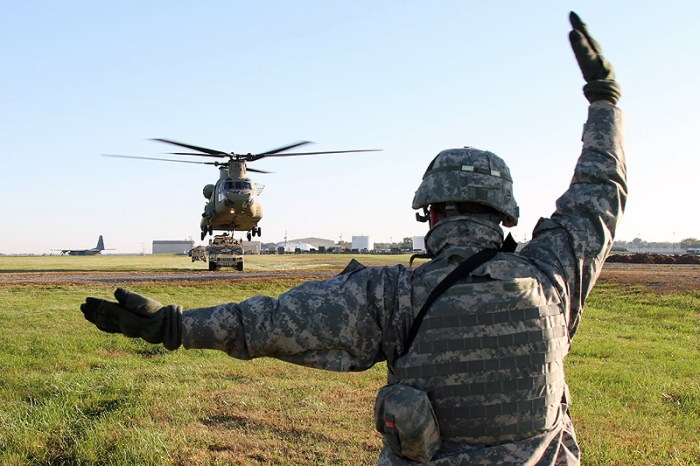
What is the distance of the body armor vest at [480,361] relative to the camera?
2471mm

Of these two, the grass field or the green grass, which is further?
the green grass

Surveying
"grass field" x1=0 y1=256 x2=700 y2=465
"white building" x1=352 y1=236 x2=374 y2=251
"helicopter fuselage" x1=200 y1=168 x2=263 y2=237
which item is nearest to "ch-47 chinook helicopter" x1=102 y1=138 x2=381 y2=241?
"helicopter fuselage" x1=200 y1=168 x2=263 y2=237

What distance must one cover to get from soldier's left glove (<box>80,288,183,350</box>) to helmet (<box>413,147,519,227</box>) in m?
1.24

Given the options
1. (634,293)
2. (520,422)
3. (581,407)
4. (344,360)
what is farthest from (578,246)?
(634,293)

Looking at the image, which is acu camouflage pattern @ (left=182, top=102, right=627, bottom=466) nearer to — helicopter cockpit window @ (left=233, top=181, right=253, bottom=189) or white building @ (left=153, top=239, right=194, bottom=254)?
helicopter cockpit window @ (left=233, top=181, right=253, bottom=189)

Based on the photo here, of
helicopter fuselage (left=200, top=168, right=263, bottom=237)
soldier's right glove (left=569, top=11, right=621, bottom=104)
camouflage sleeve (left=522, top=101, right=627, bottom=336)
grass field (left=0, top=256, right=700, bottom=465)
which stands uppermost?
helicopter fuselage (left=200, top=168, right=263, bottom=237)

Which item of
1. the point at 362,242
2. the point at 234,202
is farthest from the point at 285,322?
the point at 362,242

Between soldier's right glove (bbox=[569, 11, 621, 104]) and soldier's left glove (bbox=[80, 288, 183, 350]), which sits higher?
soldier's right glove (bbox=[569, 11, 621, 104])

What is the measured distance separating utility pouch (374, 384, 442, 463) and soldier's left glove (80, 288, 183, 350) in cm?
86

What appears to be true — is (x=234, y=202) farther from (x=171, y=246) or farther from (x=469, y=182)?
(x=171, y=246)

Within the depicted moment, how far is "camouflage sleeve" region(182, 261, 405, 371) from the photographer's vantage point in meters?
2.44

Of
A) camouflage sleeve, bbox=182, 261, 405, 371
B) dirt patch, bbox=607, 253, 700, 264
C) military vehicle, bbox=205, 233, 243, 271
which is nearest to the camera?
camouflage sleeve, bbox=182, 261, 405, 371

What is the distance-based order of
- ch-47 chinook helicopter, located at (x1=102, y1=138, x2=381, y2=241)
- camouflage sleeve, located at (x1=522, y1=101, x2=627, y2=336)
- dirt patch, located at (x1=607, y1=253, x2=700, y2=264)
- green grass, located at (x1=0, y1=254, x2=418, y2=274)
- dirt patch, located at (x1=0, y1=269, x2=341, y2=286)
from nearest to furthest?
camouflage sleeve, located at (x1=522, y1=101, x2=627, y2=336) → dirt patch, located at (x1=0, y1=269, x2=341, y2=286) → ch-47 chinook helicopter, located at (x1=102, y1=138, x2=381, y2=241) → green grass, located at (x1=0, y1=254, x2=418, y2=274) → dirt patch, located at (x1=607, y1=253, x2=700, y2=264)

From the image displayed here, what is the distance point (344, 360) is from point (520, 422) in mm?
745
